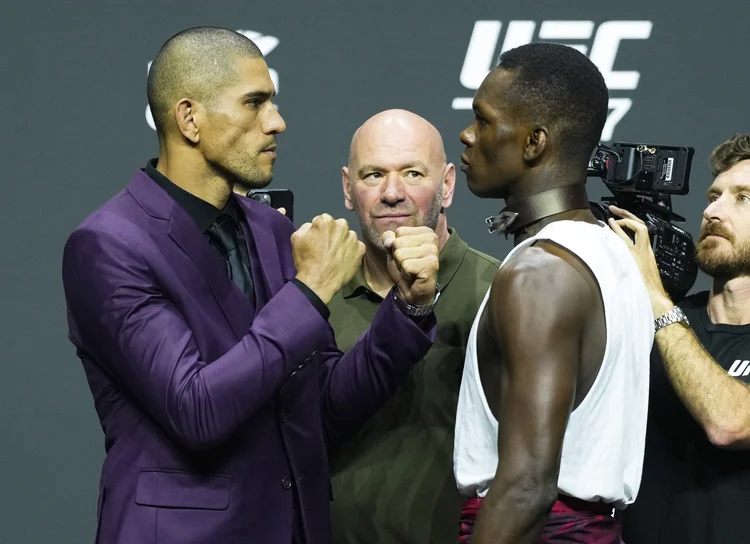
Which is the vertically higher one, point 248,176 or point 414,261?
point 248,176

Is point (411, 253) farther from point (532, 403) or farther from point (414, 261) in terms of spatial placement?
point (532, 403)

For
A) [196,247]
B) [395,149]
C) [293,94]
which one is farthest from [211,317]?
[293,94]

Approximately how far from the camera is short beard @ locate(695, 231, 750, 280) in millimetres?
2365

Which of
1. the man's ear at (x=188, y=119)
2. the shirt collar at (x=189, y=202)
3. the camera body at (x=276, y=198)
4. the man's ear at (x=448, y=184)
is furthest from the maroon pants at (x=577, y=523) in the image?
the camera body at (x=276, y=198)

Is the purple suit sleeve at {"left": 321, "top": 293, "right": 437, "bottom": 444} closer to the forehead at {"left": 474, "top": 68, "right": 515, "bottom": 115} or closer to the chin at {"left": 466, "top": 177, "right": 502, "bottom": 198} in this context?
the chin at {"left": 466, "top": 177, "right": 502, "bottom": 198}

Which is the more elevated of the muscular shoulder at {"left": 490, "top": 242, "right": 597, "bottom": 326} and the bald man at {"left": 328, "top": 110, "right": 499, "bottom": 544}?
the muscular shoulder at {"left": 490, "top": 242, "right": 597, "bottom": 326}

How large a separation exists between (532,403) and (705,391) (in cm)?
84

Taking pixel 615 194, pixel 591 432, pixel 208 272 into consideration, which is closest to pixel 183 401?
pixel 208 272

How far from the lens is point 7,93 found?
140 inches

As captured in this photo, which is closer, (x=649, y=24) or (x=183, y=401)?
(x=183, y=401)

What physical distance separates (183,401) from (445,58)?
2093 millimetres

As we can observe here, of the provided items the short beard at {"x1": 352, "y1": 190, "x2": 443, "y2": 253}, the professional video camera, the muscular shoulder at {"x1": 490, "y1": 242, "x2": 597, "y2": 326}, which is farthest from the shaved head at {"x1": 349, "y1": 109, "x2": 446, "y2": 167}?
the muscular shoulder at {"x1": 490, "y1": 242, "x2": 597, "y2": 326}

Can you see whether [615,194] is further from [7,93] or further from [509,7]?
[7,93]

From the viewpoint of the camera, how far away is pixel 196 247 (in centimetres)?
179
